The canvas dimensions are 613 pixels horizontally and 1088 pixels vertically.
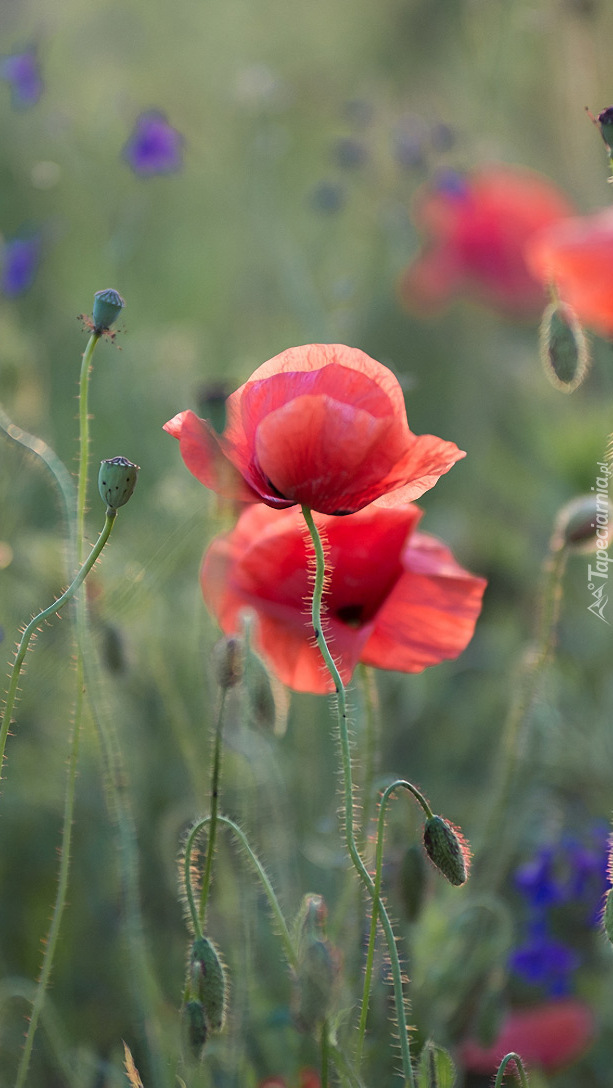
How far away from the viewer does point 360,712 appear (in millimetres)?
1243

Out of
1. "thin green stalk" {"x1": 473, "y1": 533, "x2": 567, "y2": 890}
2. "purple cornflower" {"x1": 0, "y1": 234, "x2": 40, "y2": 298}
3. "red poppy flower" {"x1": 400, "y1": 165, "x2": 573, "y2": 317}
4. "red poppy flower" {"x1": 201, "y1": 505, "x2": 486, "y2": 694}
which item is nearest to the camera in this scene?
"red poppy flower" {"x1": 201, "y1": 505, "x2": 486, "y2": 694}

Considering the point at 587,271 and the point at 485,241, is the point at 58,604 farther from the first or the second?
the point at 485,241

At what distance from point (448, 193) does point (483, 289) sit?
71 centimetres

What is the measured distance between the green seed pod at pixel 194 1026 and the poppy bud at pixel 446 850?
0.17 m

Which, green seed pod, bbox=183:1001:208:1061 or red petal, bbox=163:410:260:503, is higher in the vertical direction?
red petal, bbox=163:410:260:503

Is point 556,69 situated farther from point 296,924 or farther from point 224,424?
point 296,924

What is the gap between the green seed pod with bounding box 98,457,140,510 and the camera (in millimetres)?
626

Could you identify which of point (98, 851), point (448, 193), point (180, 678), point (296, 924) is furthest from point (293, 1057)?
point (448, 193)

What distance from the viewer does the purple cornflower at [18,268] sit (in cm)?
141

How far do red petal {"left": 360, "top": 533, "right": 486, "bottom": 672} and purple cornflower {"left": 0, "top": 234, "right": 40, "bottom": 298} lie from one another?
811 mm

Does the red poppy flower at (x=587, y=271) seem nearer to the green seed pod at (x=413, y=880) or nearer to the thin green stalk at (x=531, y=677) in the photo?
the thin green stalk at (x=531, y=677)

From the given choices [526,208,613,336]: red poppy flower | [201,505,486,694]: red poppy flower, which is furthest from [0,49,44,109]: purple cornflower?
[201,505,486,694]: red poppy flower

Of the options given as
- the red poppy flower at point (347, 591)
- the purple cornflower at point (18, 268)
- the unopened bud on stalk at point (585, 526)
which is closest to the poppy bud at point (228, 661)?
the red poppy flower at point (347, 591)

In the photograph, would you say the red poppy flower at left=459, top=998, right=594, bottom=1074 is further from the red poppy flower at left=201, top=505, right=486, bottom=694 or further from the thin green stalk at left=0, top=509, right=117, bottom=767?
the thin green stalk at left=0, top=509, right=117, bottom=767
